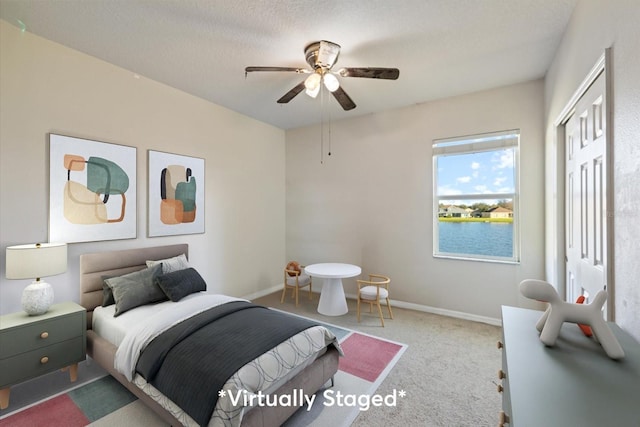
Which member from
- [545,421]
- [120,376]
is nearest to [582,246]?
[545,421]

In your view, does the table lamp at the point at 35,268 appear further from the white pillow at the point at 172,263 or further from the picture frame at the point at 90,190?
the white pillow at the point at 172,263

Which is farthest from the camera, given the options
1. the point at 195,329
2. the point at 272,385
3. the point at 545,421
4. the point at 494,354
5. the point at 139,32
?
the point at 494,354

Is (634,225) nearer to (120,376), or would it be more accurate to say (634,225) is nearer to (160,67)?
(120,376)

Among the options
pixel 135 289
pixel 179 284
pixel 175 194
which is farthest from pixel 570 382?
pixel 175 194

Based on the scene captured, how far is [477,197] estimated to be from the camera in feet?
11.5

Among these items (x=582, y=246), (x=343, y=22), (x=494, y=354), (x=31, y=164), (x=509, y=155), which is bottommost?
(x=494, y=354)

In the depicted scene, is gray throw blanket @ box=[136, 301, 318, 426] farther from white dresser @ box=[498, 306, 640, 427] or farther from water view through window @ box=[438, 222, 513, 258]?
water view through window @ box=[438, 222, 513, 258]

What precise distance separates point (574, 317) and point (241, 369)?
1.57 m

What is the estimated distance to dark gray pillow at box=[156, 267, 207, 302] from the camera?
2.63m

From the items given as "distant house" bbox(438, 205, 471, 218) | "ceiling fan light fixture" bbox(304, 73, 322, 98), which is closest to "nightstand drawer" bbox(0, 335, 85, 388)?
"ceiling fan light fixture" bbox(304, 73, 322, 98)

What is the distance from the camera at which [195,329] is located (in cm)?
194

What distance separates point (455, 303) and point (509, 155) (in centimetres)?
196

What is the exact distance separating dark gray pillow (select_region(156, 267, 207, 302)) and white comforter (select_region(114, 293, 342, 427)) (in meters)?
0.38

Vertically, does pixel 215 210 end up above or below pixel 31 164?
below
